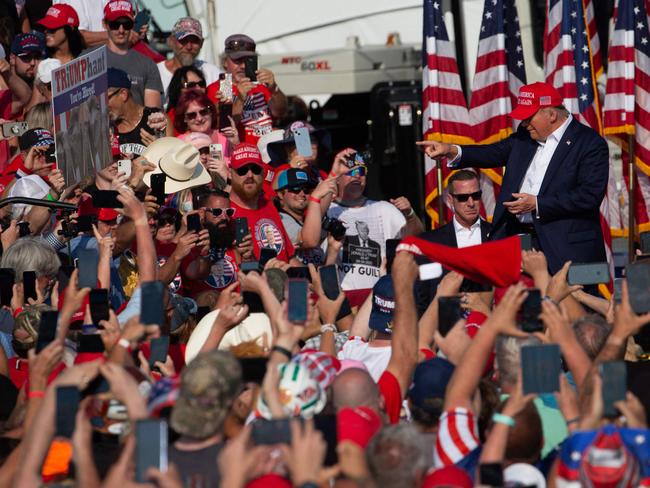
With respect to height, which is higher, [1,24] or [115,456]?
[1,24]

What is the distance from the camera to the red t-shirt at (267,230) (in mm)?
8367

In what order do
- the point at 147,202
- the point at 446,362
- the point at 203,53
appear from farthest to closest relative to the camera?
1. the point at 203,53
2. the point at 147,202
3. the point at 446,362

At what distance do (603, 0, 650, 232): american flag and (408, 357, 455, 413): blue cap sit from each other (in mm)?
6543

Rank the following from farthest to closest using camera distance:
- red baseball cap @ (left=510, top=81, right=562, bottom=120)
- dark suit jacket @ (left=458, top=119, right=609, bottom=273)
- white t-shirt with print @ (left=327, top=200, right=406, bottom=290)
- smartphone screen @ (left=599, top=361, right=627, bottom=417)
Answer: white t-shirt with print @ (left=327, top=200, right=406, bottom=290) → red baseball cap @ (left=510, top=81, right=562, bottom=120) → dark suit jacket @ (left=458, top=119, right=609, bottom=273) → smartphone screen @ (left=599, top=361, right=627, bottom=417)

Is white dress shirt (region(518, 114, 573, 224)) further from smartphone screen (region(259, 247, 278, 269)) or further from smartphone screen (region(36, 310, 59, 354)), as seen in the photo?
smartphone screen (region(36, 310, 59, 354))

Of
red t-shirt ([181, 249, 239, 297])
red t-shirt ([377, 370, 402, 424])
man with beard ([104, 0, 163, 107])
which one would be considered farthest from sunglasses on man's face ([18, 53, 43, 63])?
red t-shirt ([377, 370, 402, 424])

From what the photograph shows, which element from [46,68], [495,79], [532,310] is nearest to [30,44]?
[46,68]

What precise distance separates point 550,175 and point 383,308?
92.2 inches

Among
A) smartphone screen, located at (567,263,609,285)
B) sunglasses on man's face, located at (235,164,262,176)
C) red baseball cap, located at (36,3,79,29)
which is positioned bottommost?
smartphone screen, located at (567,263,609,285)

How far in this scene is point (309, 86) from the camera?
45.0 ft

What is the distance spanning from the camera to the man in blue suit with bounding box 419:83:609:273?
8.37 metres

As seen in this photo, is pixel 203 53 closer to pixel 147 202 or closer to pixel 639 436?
pixel 147 202

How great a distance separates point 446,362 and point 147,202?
9.32ft

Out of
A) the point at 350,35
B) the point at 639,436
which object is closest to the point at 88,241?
the point at 639,436
